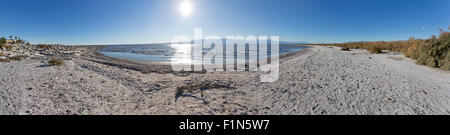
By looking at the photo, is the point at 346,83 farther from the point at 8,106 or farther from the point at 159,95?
the point at 8,106

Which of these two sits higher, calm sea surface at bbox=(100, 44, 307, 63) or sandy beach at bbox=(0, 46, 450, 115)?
calm sea surface at bbox=(100, 44, 307, 63)

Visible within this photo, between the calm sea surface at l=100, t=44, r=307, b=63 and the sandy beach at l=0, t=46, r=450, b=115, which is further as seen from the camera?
the calm sea surface at l=100, t=44, r=307, b=63

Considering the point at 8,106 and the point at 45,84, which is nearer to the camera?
the point at 8,106

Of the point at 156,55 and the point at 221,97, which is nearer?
the point at 221,97

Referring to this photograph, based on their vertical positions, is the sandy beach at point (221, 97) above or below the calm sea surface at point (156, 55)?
below

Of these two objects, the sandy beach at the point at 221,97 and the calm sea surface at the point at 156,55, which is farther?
the calm sea surface at the point at 156,55

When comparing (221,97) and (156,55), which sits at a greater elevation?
(156,55)

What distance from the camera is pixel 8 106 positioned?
310cm
